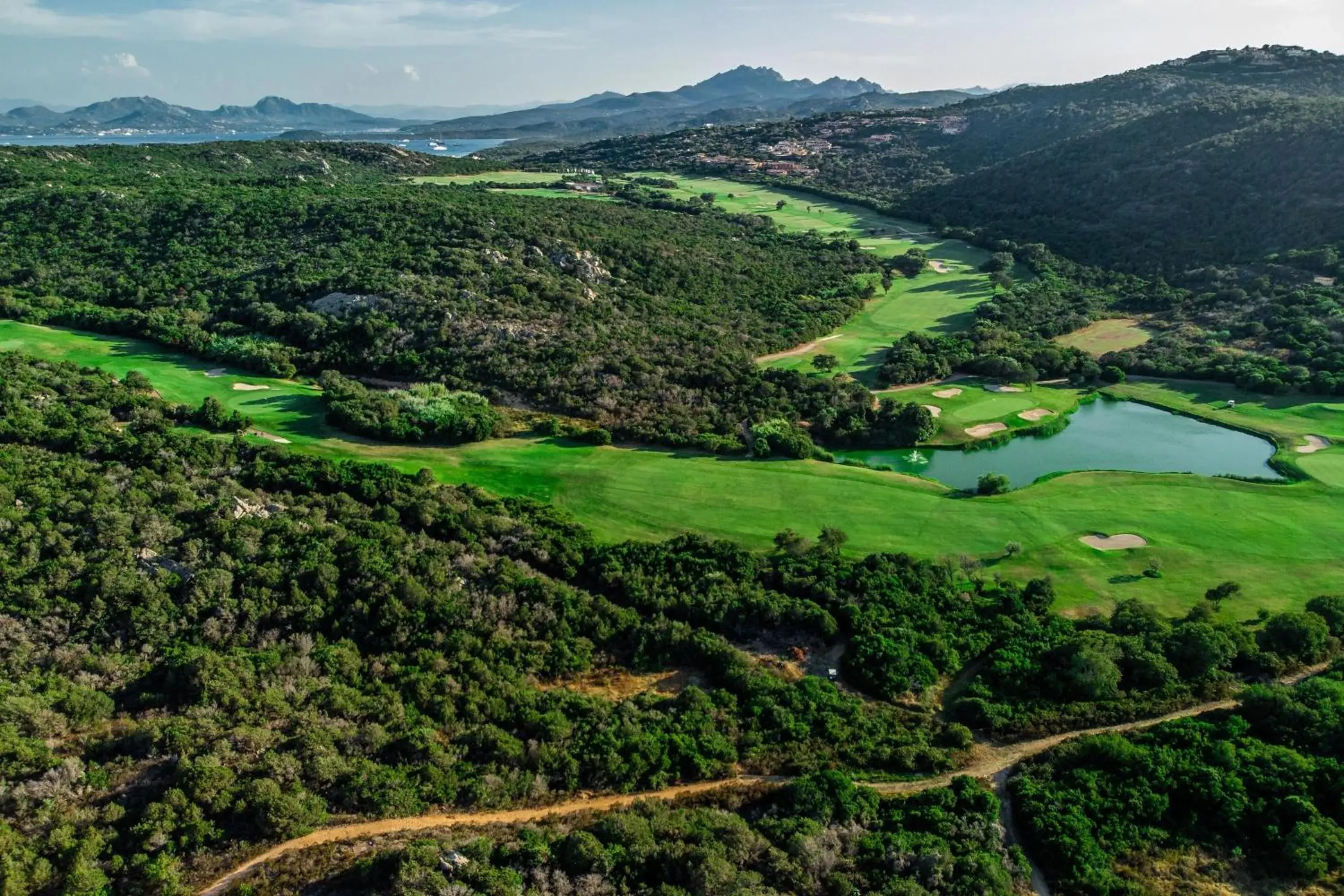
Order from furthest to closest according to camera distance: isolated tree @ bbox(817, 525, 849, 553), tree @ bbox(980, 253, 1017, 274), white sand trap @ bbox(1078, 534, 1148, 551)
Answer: tree @ bbox(980, 253, 1017, 274), white sand trap @ bbox(1078, 534, 1148, 551), isolated tree @ bbox(817, 525, 849, 553)

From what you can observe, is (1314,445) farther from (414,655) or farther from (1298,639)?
(414,655)

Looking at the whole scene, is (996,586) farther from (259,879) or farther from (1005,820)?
(259,879)

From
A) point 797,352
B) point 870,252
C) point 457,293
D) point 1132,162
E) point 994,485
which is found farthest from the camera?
point 1132,162

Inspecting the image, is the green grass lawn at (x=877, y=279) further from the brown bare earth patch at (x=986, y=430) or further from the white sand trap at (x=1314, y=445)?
the white sand trap at (x=1314, y=445)

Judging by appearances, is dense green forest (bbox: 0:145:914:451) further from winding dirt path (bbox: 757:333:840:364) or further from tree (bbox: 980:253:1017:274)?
tree (bbox: 980:253:1017:274)

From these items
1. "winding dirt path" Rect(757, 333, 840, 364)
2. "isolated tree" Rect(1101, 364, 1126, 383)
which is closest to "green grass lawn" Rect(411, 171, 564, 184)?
"winding dirt path" Rect(757, 333, 840, 364)

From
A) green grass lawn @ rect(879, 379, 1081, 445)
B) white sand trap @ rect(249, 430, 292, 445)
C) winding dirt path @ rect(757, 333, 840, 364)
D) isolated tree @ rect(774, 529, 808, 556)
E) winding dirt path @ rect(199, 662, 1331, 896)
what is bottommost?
winding dirt path @ rect(199, 662, 1331, 896)

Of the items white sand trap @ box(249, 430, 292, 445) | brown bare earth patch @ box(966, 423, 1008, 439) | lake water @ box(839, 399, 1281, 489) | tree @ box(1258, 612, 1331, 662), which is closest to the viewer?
tree @ box(1258, 612, 1331, 662)

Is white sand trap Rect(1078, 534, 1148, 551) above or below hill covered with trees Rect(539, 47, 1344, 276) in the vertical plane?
below

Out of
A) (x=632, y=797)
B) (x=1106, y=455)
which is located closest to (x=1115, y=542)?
(x=1106, y=455)
